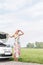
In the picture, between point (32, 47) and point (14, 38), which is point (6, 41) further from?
point (32, 47)

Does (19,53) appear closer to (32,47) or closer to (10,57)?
(10,57)

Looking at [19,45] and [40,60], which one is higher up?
[19,45]

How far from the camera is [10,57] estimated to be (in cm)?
1459

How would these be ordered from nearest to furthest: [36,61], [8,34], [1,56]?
[36,61] < [1,56] < [8,34]

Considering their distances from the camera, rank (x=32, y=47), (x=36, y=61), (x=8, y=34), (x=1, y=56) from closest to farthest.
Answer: (x=36, y=61) < (x=1, y=56) < (x=8, y=34) < (x=32, y=47)

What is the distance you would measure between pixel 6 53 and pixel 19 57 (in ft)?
2.43

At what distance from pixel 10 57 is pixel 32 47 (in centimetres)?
284

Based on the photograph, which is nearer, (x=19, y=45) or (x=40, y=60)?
(x=40, y=60)

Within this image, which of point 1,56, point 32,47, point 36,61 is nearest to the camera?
point 36,61

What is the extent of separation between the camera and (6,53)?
14.4 meters

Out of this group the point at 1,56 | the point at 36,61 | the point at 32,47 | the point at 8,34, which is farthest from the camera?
the point at 32,47

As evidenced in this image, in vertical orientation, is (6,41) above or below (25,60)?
above

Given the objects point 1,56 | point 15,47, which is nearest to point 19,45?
point 15,47

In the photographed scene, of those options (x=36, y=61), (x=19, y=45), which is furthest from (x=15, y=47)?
(x=36, y=61)
